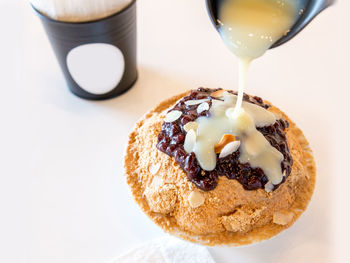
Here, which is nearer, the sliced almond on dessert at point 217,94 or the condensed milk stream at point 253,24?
the condensed milk stream at point 253,24

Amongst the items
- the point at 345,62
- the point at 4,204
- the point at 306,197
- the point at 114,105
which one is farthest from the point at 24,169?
the point at 345,62

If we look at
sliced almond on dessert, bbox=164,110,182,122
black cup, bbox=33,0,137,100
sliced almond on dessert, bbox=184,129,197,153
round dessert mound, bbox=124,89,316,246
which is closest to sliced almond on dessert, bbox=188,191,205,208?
round dessert mound, bbox=124,89,316,246

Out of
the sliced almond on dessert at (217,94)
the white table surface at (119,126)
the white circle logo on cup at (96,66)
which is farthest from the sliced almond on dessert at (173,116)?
the white circle logo on cup at (96,66)

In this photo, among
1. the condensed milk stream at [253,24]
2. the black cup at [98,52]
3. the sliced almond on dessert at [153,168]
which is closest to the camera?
the condensed milk stream at [253,24]

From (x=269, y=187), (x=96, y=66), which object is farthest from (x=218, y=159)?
(x=96, y=66)

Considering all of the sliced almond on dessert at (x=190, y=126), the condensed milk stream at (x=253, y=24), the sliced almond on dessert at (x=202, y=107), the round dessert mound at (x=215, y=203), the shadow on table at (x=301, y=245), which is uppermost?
the condensed milk stream at (x=253, y=24)

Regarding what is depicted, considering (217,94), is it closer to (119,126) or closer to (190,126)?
(190,126)

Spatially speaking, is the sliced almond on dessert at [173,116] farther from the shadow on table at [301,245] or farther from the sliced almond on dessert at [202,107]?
the shadow on table at [301,245]
